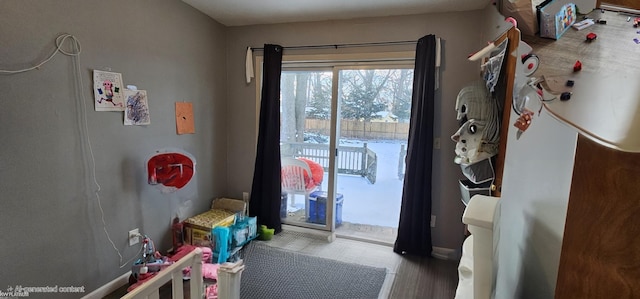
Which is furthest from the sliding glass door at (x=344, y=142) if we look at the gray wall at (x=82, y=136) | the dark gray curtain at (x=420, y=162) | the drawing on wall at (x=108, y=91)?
the drawing on wall at (x=108, y=91)

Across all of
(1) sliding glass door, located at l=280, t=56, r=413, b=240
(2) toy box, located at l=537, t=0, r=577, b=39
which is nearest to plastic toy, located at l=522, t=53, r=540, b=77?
(2) toy box, located at l=537, t=0, r=577, b=39

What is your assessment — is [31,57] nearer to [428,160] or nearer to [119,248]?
[119,248]

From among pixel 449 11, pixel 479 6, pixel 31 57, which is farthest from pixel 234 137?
pixel 479 6

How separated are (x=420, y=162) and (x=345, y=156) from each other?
0.93 metres

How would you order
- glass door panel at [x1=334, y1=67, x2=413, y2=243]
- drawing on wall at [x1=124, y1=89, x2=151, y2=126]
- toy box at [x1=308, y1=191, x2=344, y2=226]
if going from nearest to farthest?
drawing on wall at [x1=124, y1=89, x2=151, y2=126] → glass door panel at [x1=334, y1=67, x2=413, y2=243] → toy box at [x1=308, y1=191, x2=344, y2=226]

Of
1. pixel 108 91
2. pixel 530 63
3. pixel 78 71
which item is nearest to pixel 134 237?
pixel 108 91

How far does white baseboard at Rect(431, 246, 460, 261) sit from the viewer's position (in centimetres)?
275

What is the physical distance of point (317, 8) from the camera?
2.62m

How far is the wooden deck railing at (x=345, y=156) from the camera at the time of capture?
3254mm

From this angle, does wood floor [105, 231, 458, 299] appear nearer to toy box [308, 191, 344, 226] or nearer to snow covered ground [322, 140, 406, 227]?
toy box [308, 191, 344, 226]

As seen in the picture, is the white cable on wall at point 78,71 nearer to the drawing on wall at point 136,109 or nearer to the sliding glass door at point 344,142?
the drawing on wall at point 136,109

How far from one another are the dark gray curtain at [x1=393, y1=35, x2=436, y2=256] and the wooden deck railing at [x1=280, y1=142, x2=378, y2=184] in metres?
0.60

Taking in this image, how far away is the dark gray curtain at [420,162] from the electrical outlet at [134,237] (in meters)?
2.42

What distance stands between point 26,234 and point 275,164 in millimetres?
2023
